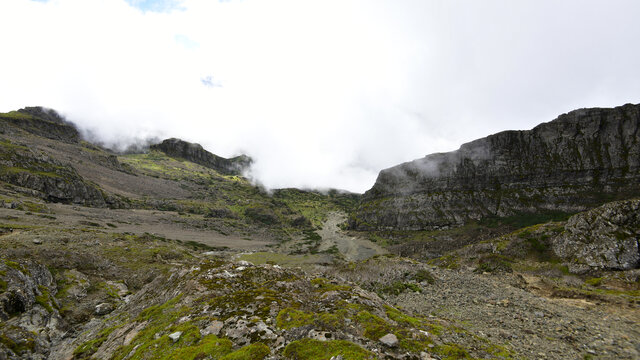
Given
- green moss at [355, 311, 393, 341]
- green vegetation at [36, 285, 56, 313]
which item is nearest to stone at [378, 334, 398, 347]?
green moss at [355, 311, 393, 341]

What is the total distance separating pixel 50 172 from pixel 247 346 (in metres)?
238

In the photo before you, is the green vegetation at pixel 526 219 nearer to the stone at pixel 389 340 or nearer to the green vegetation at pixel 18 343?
the stone at pixel 389 340

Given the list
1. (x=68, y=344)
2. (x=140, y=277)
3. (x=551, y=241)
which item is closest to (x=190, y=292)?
(x=68, y=344)

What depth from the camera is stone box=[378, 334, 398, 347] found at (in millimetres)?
11539

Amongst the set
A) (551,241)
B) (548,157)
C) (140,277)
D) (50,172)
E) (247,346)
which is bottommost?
(140,277)

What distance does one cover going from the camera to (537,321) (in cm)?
1933

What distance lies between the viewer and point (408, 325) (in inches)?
566

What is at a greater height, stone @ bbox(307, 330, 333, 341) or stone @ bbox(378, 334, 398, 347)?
stone @ bbox(378, 334, 398, 347)

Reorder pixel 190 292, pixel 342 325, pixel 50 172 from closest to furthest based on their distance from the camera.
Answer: pixel 342 325 < pixel 190 292 < pixel 50 172

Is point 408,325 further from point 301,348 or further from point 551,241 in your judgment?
point 551,241

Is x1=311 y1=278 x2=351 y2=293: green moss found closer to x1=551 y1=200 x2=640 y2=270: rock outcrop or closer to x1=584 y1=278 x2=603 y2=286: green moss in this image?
x1=584 y1=278 x2=603 y2=286: green moss

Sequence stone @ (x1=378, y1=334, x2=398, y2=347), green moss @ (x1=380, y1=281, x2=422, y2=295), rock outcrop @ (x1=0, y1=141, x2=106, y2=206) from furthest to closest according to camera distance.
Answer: rock outcrop @ (x1=0, y1=141, x2=106, y2=206)
green moss @ (x1=380, y1=281, x2=422, y2=295)
stone @ (x1=378, y1=334, x2=398, y2=347)

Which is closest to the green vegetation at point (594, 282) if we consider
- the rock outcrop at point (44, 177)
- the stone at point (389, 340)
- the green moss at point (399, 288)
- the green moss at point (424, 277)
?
the green moss at point (424, 277)

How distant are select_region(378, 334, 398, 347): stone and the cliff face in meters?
178
